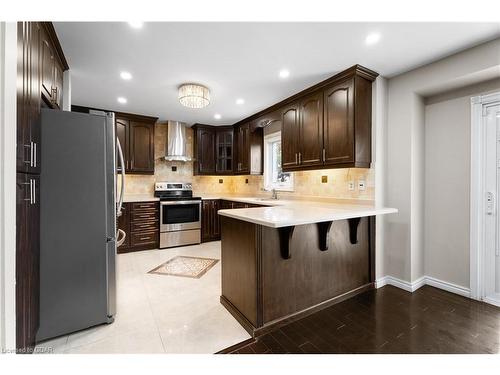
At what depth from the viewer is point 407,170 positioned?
8.34 ft

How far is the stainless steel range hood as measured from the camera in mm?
4590

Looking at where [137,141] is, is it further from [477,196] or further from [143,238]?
[477,196]

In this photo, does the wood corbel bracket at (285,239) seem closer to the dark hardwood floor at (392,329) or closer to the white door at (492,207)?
the dark hardwood floor at (392,329)

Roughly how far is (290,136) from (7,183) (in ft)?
9.81

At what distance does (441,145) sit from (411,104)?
0.57m

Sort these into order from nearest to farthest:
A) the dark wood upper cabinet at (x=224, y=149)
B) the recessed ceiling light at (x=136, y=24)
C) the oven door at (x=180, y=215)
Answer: the recessed ceiling light at (x=136, y=24), the oven door at (x=180, y=215), the dark wood upper cabinet at (x=224, y=149)

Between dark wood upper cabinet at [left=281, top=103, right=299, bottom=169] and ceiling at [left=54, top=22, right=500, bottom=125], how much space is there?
0.33m

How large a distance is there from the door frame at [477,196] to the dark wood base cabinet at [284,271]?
3.35 feet

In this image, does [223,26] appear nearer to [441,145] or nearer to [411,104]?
[411,104]

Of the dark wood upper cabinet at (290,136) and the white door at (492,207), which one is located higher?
the dark wood upper cabinet at (290,136)

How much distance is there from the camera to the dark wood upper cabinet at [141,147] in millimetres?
4219

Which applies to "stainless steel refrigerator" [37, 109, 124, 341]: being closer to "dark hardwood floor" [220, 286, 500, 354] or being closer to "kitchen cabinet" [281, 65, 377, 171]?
"dark hardwood floor" [220, 286, 500, 354]

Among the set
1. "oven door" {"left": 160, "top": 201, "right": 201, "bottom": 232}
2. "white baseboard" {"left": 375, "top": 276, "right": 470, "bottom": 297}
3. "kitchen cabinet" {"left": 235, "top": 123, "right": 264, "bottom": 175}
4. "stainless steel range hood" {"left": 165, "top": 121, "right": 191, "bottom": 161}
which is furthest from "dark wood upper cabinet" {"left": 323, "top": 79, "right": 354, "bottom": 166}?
"stainless steel range hood" {"left": 165, "top": 121, "right": 191, "bottom": 161}

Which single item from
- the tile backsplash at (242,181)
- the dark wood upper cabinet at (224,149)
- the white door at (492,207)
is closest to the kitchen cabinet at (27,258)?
the tile backsplash at (242,181)
